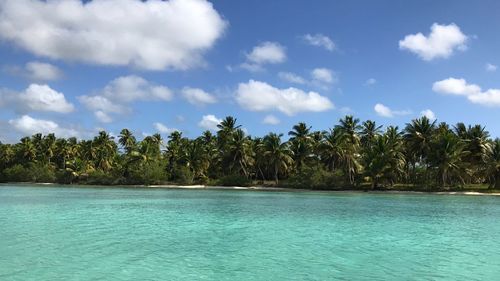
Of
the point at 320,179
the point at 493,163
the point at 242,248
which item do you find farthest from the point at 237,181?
the point at 242,248

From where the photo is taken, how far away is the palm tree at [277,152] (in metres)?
79.4

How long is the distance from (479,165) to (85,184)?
74086mm

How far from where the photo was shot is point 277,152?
7925cm

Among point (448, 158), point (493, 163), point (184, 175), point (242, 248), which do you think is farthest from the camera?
point (184, 175)

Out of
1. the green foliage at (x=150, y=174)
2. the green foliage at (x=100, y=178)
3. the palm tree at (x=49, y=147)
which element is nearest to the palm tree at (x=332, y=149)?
the green foliage at (x=150, y=174)

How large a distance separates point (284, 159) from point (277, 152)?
2.07m

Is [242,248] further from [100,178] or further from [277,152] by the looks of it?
[100,178]

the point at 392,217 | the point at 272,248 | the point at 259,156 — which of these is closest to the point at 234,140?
the point at 259,156

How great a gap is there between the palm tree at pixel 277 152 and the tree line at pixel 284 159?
18 cm

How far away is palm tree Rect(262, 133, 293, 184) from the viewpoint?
7938 cm

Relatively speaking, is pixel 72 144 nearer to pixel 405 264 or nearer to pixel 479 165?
pixel 479 165

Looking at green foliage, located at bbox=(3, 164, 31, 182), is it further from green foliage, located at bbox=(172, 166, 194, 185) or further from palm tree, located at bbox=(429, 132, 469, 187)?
palm tree, located at bbox=(429, 132, 469, 187)

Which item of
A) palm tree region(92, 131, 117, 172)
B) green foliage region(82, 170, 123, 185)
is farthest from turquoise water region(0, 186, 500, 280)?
palm tree region(92, 131, 117, 172)

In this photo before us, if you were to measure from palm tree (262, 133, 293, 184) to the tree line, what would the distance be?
0.18 metres
